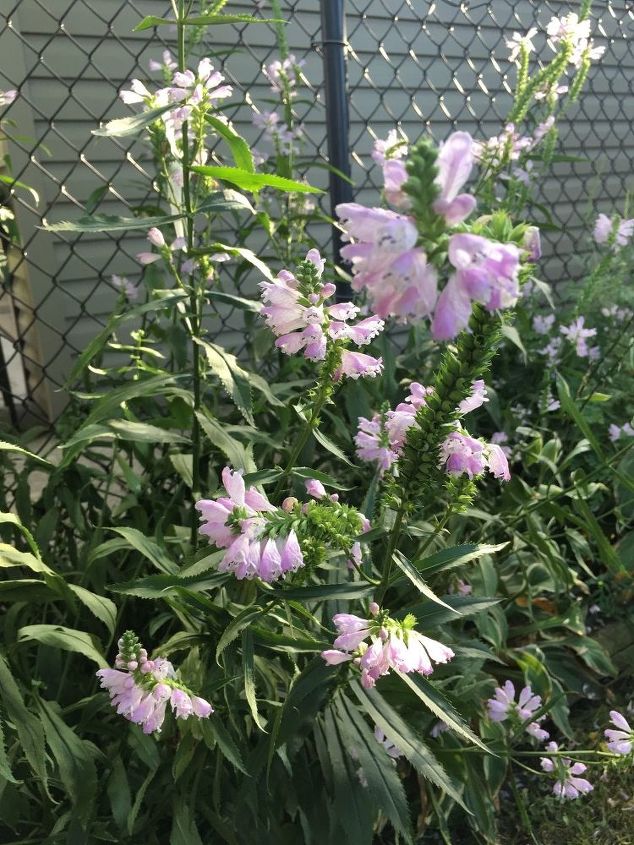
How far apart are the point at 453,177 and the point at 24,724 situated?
92cm

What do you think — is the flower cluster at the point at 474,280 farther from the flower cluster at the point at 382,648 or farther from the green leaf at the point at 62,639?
the green leaf at the point at 62,639

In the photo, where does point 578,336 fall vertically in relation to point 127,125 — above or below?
below

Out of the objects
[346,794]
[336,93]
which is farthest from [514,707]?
[336,93]

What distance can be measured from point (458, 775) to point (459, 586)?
1.44 feet

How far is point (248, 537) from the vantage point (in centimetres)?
82

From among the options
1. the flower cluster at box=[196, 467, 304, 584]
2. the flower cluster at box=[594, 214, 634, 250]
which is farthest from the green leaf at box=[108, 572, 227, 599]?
the flower cluster at box=[594, 214, 634, 250]

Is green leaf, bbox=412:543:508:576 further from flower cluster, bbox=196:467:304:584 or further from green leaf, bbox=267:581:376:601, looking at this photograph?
flower cluster, bbox=196:467:304:584

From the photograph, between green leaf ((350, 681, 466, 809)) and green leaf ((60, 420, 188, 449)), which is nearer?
green leaf ((350, 681, 466, 809))

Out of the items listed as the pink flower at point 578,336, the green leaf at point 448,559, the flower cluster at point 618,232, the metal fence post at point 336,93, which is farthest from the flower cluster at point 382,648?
the flower cluster at point 618,232

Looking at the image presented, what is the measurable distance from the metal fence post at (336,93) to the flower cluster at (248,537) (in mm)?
1146

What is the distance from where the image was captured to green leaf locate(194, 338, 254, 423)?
3.66 feet

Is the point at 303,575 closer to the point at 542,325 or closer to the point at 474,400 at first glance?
the point at 474,400

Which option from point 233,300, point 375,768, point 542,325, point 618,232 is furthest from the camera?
point 542,325

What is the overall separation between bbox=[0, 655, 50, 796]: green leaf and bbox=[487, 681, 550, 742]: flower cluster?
857 mm
